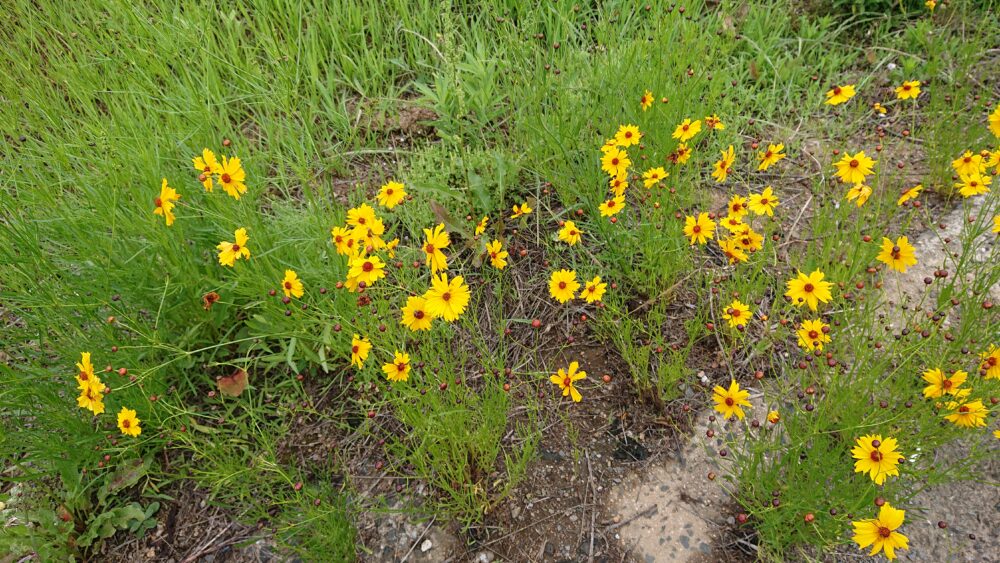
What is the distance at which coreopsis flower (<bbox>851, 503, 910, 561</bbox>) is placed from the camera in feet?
4.18

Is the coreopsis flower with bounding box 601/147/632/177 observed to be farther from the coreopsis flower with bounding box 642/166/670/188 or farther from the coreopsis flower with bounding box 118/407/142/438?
the coreopsis flower with bounding box 118/407/142/438

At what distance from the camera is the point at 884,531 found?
1289 mm

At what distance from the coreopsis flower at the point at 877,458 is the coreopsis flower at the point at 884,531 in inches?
2.5

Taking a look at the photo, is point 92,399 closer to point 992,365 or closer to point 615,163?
point 615,163

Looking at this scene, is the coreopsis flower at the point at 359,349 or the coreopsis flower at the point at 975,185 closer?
the coreopsis flower at the point at 359,349

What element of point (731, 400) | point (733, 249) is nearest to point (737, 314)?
point (733, 249)

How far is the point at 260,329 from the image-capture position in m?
2.06

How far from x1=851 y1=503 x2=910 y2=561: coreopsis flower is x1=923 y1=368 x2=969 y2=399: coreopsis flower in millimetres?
330

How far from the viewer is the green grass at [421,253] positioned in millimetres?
1727

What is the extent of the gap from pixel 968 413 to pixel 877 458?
0.93 feet

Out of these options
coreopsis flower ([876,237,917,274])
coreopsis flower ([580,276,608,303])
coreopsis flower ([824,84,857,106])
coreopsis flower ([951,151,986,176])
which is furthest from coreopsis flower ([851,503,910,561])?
coreopsis flower ([824,84,857,106])

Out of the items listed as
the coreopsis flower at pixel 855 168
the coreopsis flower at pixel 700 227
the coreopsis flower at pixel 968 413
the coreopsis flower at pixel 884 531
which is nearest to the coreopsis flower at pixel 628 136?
the coreopsis flower at pixel 700 227

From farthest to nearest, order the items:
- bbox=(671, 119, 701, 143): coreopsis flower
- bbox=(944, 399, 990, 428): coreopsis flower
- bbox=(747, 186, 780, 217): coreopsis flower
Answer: bbox=(671, 119, 701, 143): coreopsis flower
bbox=(747, 186, 780, 217): coreopsis flower
bbox=(944, 399, 990, 428): coreopsis flower

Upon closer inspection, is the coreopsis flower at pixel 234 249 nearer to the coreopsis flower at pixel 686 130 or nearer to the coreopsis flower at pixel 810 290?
the coreopsis flower at pixel 686 130
